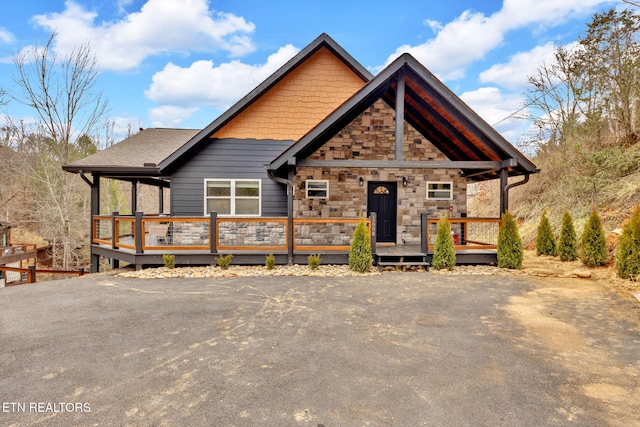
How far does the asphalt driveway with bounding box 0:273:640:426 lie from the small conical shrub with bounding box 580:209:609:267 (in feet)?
9.30

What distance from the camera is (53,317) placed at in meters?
5.06

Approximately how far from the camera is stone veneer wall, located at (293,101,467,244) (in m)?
10.9

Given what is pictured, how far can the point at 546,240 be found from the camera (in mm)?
10648

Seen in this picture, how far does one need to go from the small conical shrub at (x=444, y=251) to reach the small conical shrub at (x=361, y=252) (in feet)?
6.19

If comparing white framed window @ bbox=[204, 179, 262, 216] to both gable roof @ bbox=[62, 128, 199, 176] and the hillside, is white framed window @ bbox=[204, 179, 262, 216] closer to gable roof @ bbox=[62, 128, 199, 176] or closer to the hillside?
gable roof @ bbox=[62, 128, 199, 176]

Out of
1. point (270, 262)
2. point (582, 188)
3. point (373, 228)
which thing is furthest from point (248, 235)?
point (582, 188)

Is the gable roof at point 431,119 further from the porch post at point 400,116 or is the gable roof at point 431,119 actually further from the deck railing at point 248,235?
the deck railing at point 248,235

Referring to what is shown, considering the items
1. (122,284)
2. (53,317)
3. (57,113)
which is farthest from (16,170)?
(53,317)

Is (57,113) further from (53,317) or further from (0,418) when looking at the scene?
(0,418)

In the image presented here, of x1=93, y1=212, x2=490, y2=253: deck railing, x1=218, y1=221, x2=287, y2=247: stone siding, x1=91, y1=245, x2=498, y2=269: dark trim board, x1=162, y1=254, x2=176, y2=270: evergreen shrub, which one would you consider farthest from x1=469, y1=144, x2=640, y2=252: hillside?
x1=162, y1=254, x2=176, y2=270: evergreen shrub

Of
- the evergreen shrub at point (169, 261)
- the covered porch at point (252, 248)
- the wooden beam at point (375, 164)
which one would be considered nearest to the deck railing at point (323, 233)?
the covered porch at point (252, 248)

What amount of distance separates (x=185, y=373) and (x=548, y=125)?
15593 mm

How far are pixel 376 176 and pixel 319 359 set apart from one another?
327 inches

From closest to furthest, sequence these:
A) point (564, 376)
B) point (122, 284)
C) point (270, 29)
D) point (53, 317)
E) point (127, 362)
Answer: point (564, 376)
point (127, 362)
point (53, 317)
point (122, 284)
point (270, 29)
